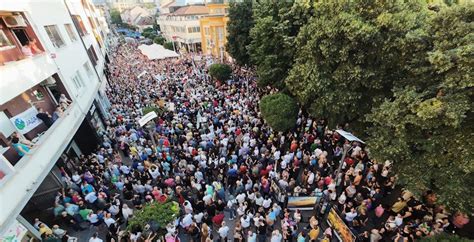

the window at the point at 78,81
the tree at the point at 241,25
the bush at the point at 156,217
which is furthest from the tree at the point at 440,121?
the window at the point at 78,81

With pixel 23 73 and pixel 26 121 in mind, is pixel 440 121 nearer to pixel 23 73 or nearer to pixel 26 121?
pixel 23 73

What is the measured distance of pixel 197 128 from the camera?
16.2m

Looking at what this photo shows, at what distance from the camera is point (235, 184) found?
38.7ft

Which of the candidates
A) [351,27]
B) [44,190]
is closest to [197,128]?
Answer: [44,190]

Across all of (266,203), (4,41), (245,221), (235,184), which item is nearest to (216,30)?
(4,41)

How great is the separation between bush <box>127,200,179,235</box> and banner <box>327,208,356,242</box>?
5431 mm

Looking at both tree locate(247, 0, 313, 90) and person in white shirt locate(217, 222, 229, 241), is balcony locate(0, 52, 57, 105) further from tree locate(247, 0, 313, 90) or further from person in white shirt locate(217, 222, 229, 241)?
tree locate(247, 0, 313, 90)

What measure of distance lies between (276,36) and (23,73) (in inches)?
509

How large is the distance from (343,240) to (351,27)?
7.67 metres

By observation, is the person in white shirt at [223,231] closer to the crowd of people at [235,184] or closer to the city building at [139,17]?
the crowd of people at [235,184]

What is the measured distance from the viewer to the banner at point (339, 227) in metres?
8.12

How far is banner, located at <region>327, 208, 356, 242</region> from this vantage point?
320 inches

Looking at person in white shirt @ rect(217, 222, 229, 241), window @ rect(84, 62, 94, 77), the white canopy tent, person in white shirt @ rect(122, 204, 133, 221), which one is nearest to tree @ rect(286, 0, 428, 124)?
person in white shirt @ rect(217, 222, 229, 241)

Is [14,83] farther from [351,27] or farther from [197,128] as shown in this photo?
[351,27]
